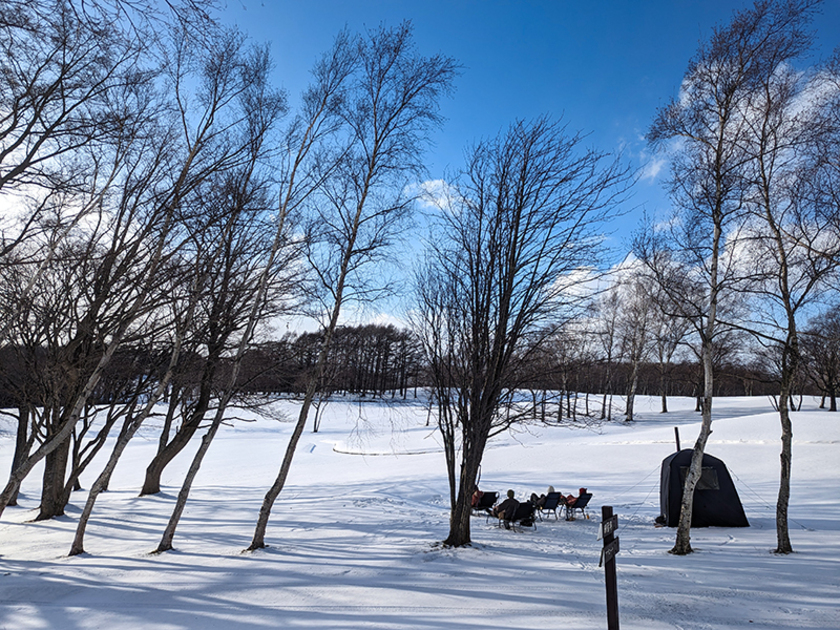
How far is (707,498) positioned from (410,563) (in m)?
8.40

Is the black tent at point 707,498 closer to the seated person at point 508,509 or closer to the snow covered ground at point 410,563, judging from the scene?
the snow covered ground at point 410,563

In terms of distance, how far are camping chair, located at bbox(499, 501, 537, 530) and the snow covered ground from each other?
387mm

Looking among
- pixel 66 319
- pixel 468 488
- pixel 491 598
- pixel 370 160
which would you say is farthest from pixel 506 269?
pixel 66 319

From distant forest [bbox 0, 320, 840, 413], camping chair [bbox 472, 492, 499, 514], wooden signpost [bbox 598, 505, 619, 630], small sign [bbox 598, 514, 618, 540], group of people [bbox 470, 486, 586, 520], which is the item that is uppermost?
distant forest [bbox 0, 320, 840, 413]

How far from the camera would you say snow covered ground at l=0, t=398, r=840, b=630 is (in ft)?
16.1

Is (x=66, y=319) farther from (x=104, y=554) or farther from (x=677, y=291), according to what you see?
(x=677, y=291)

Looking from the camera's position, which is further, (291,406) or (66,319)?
(291,406)

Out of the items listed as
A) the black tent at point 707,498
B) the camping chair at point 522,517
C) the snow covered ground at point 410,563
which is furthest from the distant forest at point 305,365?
the camping chair at point 522,517

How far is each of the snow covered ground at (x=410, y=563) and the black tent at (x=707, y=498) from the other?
1.77 ft

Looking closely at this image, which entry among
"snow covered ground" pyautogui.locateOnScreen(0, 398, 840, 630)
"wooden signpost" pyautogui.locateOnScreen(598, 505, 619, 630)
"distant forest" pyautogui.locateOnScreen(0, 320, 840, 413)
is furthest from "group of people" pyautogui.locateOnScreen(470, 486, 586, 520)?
"wooden signpost" pyautogui.locateOnScreen(598, 505, 619, 630)

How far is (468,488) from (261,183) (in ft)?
21.4

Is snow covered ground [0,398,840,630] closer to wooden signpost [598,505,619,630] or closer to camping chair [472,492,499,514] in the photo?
wooden signpost [598,505,619,630]

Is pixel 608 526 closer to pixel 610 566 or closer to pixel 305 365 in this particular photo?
A: pixel 610 566

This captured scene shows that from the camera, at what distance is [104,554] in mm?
7902
